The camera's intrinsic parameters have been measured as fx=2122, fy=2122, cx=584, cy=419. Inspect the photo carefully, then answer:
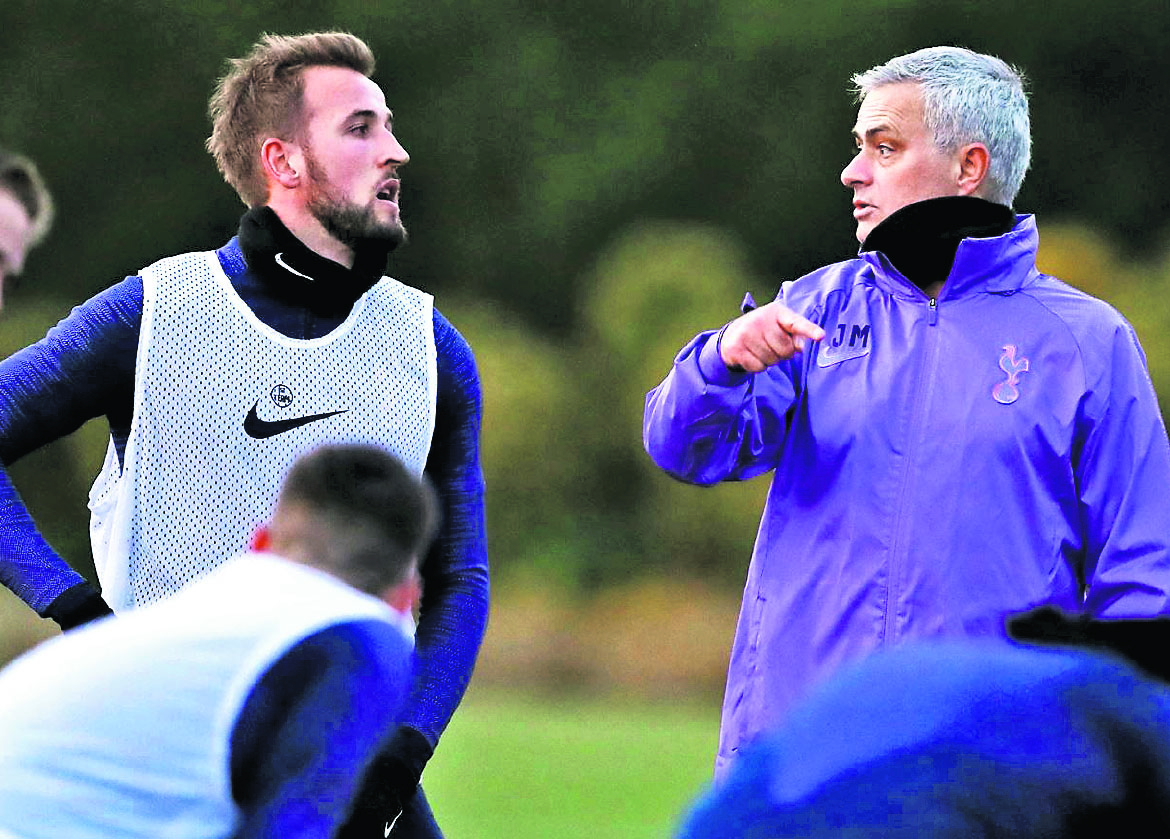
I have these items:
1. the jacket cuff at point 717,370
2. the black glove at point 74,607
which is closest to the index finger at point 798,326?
the jacket cuff at point 717,370

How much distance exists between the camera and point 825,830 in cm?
180

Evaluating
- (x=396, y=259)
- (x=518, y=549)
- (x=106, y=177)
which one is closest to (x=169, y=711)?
(x=518, y=549)

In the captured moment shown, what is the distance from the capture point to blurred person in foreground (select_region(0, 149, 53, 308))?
419cm

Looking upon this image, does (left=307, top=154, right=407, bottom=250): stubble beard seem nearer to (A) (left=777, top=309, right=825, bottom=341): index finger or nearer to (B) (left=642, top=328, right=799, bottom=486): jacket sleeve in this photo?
(B) (left=642, top=328, right=799, bottom=486): jacket sleeve

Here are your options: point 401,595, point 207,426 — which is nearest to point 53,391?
point 207,426

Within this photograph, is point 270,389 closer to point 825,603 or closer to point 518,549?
point 825,603

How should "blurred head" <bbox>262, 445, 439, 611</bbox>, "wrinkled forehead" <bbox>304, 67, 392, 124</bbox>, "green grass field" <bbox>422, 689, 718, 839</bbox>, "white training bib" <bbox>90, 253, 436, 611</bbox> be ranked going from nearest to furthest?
"blurred head" <bbox>262, 445, 439, 611</bbox>
"white training bib" <bbox>90, 253, 436, 611</bbox>
"wrinkled forehead" <bbox>304, 67, 392, 124</bbox>
"green grass field" <bbox>422, 689, 718, 839</bbox>

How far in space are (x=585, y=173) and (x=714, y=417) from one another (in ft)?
74.6

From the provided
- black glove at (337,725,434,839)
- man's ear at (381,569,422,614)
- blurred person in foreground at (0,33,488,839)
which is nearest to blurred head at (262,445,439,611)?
man's ear at (381,569,422,614)

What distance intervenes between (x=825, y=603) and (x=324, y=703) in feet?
4.45

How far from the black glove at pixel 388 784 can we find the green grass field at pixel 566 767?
7.08m

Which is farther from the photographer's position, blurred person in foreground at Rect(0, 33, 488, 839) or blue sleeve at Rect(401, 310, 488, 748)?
blue sleeve at Rect(401, 310, 488, 748)

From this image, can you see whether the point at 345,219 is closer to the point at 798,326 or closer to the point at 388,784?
the point at 798,326

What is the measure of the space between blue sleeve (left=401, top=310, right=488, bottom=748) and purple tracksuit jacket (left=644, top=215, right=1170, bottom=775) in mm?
417
